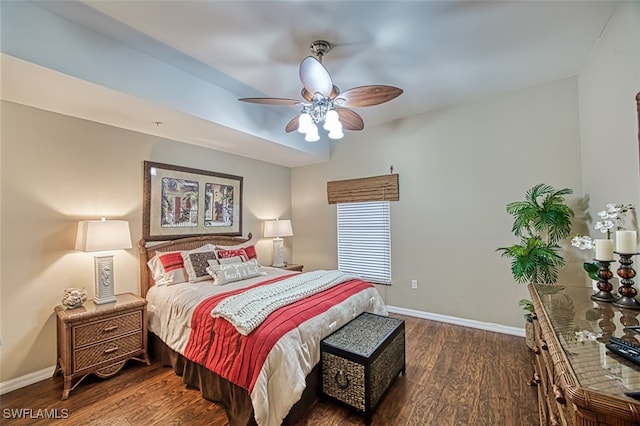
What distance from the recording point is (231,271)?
3139 millimetres

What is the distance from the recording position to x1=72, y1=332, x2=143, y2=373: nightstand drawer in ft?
7.55

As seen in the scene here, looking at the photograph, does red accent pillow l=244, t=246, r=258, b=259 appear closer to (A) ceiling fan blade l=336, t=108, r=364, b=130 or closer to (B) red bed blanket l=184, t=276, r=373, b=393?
(B) red bed blanket l=184, t=276, r=373, b=393

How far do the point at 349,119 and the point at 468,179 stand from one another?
1918 mm

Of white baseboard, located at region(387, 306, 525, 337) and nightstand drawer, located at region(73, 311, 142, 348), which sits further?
white baseboard, located at region(387, 306, 525, 337)

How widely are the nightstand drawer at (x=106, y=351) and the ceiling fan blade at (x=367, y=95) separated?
9.53 feet

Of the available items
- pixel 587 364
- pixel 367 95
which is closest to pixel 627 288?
pixel 587 364

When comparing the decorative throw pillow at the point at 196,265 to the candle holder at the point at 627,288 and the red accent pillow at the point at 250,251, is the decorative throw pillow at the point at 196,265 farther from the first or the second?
the candle holder at the point at 627,288

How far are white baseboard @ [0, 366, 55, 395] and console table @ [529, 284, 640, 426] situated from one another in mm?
3723

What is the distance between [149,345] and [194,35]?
2943 mm

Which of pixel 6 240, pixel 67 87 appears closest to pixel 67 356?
pixel 6 240

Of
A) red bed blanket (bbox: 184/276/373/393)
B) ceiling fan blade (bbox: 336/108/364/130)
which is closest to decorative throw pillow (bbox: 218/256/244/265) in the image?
red bed blanket (bbox: 184/276/373/393)

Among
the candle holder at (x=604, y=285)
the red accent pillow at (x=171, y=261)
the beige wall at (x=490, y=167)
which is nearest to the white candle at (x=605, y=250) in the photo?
the candle holder at (x=604, y=285)

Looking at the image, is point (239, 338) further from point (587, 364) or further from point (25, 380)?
point (25, 380)

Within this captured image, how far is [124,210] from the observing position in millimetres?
3061
